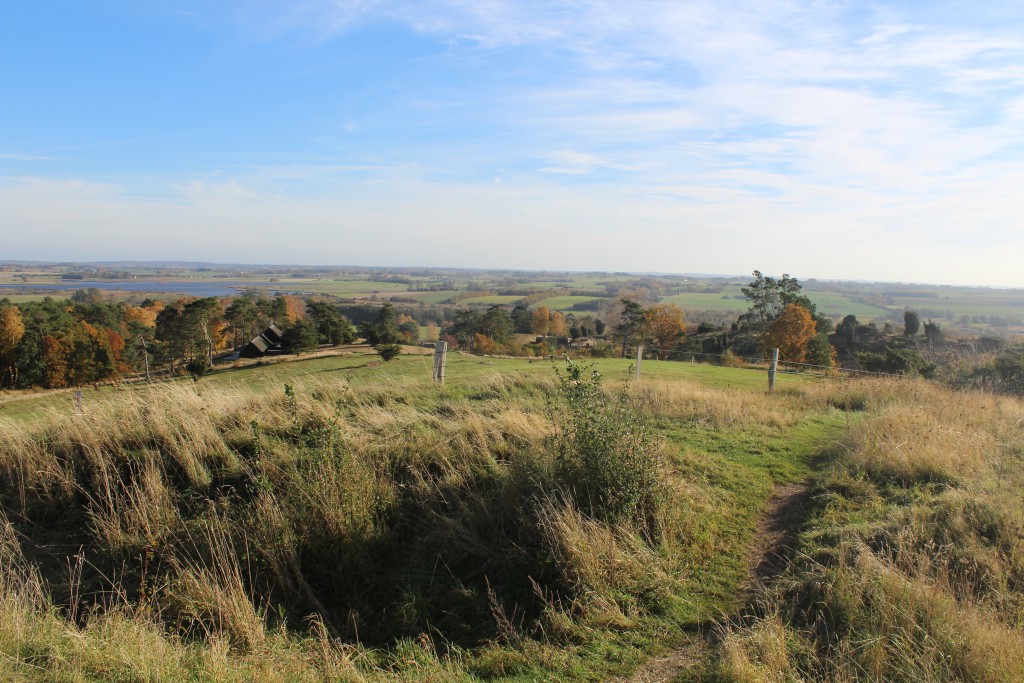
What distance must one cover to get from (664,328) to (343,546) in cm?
6041

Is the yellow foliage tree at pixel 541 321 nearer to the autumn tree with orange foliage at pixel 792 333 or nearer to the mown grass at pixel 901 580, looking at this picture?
the autumn tree with orange foliage at pixel 792 333

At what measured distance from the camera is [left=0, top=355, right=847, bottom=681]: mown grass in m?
3.98

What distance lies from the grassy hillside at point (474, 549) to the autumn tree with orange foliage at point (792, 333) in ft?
150

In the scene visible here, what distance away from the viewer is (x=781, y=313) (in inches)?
2109

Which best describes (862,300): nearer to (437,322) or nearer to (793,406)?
(437,322)

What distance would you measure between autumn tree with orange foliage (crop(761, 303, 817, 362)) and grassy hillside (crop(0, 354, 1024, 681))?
4566 centimetres

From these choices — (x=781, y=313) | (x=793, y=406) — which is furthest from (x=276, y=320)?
(x=793, y=406)

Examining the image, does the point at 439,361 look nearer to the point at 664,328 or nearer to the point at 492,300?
the point at 664,328

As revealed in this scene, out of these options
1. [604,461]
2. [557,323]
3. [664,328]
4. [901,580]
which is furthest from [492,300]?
[901,580]

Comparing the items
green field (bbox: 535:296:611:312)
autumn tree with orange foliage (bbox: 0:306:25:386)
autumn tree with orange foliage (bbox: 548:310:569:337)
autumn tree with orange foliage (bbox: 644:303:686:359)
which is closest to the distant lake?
autumn tree with orange foliage (bbox: 0:306:25:386)

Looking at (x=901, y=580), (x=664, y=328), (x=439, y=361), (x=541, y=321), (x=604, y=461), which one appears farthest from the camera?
(x=541, y=321)

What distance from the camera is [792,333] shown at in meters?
51.0

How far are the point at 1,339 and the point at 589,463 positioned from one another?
169 ft

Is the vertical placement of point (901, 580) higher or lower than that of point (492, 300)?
lower
